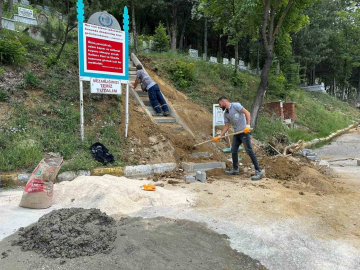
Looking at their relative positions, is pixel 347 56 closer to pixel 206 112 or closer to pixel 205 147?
pixel 206 112

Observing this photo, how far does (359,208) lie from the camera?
13.8 ft

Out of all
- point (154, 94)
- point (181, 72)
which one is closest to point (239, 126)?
point (154, 94)

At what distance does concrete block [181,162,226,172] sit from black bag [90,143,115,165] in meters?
1.77

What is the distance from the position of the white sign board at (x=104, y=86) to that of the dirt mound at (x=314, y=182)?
16.2ft

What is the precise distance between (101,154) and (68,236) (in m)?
3.40

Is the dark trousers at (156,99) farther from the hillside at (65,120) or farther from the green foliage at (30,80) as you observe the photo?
the green foliage at (30,80)

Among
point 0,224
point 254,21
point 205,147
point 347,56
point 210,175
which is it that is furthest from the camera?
point 347,56

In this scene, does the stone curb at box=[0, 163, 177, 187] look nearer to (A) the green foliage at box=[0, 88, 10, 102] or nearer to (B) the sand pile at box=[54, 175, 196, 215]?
(B) the sand pile at box=[54, 175, 196, 215]

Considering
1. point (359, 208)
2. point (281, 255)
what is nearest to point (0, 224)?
point (281, 255)

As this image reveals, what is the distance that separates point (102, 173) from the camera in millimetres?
5734

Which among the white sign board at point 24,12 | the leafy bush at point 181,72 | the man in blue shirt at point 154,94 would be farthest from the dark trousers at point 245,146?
the white sign board at point 24,12

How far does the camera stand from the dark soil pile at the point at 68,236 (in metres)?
2.63

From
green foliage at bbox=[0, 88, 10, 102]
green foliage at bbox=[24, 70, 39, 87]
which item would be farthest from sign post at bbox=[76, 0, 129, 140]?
green foliage at bbox=[0, 88, 10, 102]

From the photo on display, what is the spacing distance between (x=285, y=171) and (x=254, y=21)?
8378mm
